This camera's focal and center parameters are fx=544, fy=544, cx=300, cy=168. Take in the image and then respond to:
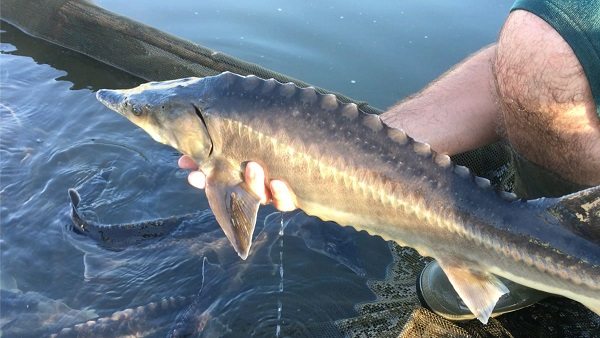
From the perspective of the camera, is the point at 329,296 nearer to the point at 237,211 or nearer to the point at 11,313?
the point at 237,211

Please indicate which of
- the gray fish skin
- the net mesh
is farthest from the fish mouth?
the net mesh

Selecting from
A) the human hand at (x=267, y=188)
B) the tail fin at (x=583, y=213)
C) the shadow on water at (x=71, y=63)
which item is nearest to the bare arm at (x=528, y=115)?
the human hand at (x=267, y=188)

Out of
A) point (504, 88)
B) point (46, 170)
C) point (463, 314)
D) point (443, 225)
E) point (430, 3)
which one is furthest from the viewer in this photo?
point (430, 3)

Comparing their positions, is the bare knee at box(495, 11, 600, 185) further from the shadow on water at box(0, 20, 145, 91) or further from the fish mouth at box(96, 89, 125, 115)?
the shadow on water at box(0, 20, 145, 91)

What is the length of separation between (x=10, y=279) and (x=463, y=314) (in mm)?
2690

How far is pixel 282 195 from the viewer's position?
206 cm

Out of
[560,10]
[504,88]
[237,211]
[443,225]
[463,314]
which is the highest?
[560,10]

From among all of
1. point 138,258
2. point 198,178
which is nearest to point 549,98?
point 198,178

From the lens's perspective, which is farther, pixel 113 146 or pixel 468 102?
pixel 113 146

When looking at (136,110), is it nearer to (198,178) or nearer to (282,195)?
(198,178)

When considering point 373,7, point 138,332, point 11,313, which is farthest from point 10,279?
point 373,7

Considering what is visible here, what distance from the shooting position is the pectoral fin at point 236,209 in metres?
2.07

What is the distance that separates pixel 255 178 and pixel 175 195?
2.19 meters

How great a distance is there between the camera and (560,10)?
2.07 m
